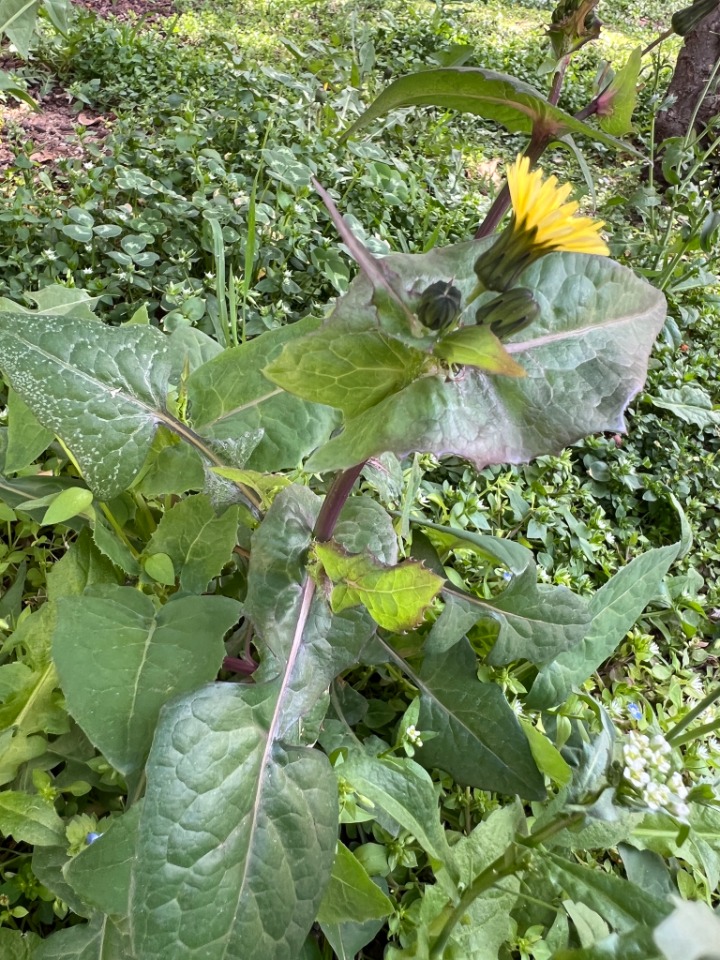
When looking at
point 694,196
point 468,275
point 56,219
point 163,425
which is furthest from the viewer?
point 694,196

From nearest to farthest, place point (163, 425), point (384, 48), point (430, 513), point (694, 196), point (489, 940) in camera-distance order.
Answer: point (489, 940), point (163, 425), point (430, 513), point (694, 196), point (384, 48)

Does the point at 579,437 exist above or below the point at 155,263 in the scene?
below

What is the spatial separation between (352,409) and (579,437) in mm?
249

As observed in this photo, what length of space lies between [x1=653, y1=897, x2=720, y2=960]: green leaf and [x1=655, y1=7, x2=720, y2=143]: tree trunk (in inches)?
127

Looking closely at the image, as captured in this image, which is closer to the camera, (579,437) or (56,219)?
(579,437)

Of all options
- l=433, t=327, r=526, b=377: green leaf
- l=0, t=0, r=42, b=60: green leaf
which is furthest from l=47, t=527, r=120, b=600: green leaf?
l=0, t=0, r=42, b=60: green leaf

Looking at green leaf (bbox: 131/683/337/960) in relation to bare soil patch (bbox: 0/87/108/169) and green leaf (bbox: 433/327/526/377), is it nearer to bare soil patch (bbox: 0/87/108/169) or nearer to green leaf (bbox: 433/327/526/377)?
green leaf (bbox: 433/327/526/377)

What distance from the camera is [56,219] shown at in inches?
65.1

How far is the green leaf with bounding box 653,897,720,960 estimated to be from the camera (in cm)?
40

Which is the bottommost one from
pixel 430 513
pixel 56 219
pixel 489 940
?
pixel 489 940

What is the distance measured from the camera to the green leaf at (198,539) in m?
1.00

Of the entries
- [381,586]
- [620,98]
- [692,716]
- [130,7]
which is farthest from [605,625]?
[130,7]

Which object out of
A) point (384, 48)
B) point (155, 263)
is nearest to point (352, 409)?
point (155, 263)

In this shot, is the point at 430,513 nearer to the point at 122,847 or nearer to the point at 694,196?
the point at 122,847
